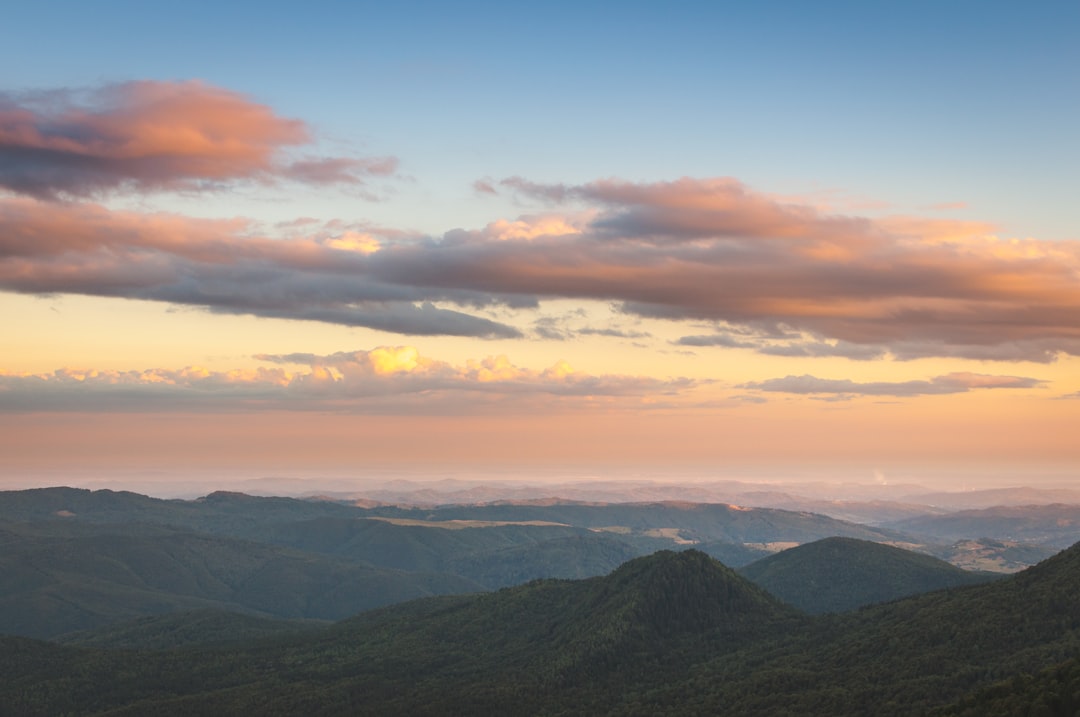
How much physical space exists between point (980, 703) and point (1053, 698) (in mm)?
18585

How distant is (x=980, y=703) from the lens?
19362 centimetres

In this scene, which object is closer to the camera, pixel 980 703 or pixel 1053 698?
pixel 1053 698

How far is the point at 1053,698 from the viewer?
177000 millimetres
